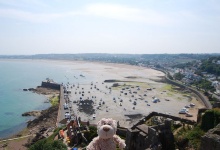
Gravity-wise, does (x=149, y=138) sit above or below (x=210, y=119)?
below

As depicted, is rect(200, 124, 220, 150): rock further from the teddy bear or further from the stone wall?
the stone wall

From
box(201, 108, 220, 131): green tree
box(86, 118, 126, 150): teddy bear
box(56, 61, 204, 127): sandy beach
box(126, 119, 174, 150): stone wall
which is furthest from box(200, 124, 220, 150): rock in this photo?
box(56, 61, 204, 127): sandy beach

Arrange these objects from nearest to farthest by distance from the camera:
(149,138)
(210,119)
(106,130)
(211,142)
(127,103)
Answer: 1. (106,130)
2. (211,142)
3. (149,138)
4. (210,119)
5. (127,103)

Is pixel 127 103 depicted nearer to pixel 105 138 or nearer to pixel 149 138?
pixel 149 138

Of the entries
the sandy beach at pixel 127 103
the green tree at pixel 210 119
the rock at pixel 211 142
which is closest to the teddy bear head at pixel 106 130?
the rock at pixel 211 142

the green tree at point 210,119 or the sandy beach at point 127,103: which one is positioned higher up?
the green tree at point 210,119

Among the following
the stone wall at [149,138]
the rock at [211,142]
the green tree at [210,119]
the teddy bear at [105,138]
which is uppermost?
the teddy bear at [105,138]

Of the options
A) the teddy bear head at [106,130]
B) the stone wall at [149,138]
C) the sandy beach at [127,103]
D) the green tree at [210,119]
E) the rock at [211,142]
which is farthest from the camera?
the sandy beach at [127,103]

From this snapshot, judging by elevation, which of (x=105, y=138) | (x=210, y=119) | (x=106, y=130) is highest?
(x=106, y=130)

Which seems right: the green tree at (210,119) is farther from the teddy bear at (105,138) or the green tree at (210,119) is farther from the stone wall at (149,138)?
the teddy bear at (105,138)

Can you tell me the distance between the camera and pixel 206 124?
51.0 feet

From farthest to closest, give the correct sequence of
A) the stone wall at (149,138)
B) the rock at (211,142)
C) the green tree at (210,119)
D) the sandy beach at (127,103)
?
the sandy beach at (127,103) → the green tree at (210,119) → the stone wall at (149,138) → the rock at (211,142)

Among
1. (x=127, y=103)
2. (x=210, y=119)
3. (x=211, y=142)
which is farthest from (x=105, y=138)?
(x=127, y=103)

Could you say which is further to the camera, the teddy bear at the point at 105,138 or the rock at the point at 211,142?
the rock at the point at 211,142
